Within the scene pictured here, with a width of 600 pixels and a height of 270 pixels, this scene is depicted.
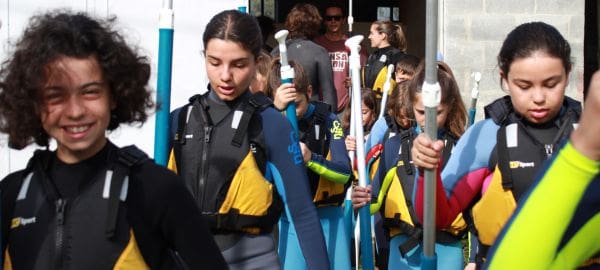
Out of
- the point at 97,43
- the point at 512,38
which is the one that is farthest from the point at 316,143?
the point at 97,43

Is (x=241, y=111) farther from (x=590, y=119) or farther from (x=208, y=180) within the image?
(x=590, y=119)

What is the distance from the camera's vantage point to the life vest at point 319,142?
18.9 ft

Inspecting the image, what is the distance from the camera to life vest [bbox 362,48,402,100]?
8594 mm

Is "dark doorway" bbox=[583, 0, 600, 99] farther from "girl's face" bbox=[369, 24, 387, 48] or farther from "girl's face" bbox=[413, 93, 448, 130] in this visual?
"girl's face" bbox=[413, 93, 448, 130]

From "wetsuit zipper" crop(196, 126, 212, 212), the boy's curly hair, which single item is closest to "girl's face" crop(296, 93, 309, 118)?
"wetsuit zipper" crop(196, 126, 212, 212)

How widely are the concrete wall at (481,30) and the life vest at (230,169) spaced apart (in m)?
6.16

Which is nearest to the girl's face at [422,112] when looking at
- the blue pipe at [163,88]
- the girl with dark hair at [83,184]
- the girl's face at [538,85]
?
the girl's face at [538,85]

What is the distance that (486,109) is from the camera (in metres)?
3.59

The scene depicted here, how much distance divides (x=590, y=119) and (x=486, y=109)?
205 cm

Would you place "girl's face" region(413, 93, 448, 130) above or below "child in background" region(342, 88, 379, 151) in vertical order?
above

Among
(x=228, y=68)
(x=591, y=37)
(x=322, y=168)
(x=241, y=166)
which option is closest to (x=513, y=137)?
(x=241, y=166)

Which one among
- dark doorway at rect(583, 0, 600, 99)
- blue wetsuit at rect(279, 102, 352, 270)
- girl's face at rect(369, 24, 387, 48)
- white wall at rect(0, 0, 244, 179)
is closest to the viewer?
blue wetsuit at rect(279, 102, 352, 270)

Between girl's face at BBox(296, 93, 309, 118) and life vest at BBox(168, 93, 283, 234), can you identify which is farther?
girl's face at BBox(296, 93, 309, 118)

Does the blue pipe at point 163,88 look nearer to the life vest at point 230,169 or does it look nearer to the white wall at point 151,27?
the life vest at point 230,169
